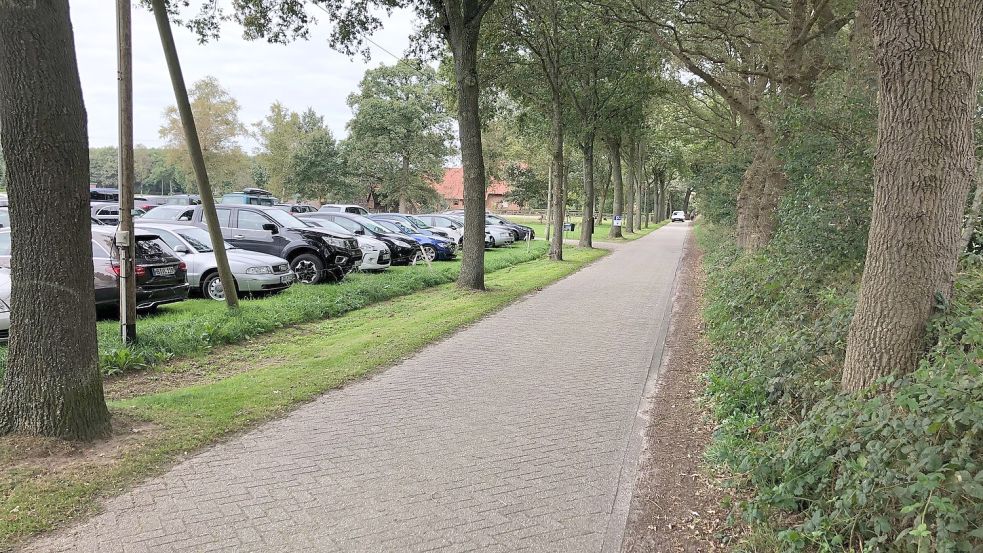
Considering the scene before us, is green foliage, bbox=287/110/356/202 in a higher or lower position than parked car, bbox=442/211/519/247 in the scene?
higher

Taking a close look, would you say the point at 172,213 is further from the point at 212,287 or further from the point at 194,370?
the point at 194,370

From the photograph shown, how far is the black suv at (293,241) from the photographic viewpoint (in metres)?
13.0

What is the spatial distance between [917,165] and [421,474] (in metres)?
3.74

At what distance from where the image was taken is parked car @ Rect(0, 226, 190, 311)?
8.23 meters

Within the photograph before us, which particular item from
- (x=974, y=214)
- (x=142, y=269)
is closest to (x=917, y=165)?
(x=974, y=214)

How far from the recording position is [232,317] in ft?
28.9

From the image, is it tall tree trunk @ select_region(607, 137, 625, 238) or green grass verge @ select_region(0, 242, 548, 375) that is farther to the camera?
tall tree trunk @ select_region(607, 137, 625, 238)

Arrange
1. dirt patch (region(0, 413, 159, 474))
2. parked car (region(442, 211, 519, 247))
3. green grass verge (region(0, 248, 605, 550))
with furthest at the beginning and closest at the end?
parked car (region(442, 211, 519, 247))
dirt patch (region(0, 413, 159, 474))
green grass verge (region(0, 248, 605, 550))

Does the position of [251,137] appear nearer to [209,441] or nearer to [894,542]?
[209,441]

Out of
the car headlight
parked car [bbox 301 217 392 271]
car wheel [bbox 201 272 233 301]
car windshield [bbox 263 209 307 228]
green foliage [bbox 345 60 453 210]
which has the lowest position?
car wheel [bbox 201 272 233 301]

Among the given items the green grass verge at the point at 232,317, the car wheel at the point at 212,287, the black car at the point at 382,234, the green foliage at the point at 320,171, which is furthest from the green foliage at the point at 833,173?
the green foliage at the point at 320,171

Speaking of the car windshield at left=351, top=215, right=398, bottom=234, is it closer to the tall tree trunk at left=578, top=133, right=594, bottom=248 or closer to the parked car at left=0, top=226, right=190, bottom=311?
the parked car at left=0, top=226, right=190, bottom=311

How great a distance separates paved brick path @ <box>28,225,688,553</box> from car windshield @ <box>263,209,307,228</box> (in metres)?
8.06

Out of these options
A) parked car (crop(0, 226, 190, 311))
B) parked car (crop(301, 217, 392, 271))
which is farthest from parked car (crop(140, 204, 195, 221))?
parked car (crop(0, 226, 190, 311))
